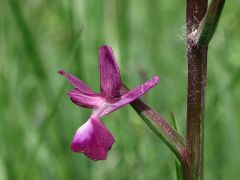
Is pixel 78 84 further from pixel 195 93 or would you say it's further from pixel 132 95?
pixel 195 93

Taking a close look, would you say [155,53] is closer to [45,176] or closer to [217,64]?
[217,64]

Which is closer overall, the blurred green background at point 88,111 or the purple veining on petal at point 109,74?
the purple veining on petal at point 109,74

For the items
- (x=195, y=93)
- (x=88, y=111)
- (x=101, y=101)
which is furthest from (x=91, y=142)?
(x=88, y=111)

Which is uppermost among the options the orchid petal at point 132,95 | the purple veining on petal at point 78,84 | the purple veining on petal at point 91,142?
the purple veining on petal at point 78,84

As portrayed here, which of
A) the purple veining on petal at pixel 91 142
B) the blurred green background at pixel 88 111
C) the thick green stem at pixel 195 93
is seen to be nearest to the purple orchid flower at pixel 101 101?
the purple veining on petal at pixel 91 142

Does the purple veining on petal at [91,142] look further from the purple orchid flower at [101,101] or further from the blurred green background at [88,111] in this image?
the blurred green background at [88,111]
